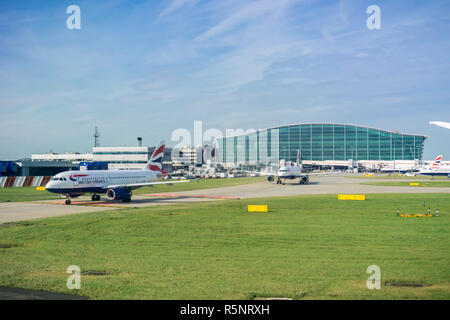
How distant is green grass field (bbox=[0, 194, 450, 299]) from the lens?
44.3ft

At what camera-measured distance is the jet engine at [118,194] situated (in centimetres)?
4700

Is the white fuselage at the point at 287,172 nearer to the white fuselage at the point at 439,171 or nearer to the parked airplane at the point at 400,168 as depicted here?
the white fuselage at the point at 439,171

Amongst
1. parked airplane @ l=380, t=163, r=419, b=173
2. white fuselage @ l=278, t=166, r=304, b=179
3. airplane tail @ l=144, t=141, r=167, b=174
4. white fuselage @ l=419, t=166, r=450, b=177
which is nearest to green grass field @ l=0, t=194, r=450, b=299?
airplane tail @ l=144, t=141, r=167, b=174

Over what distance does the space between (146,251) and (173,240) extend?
3.04 meters

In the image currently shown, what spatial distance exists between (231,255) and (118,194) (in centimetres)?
3142

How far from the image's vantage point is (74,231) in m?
25.7

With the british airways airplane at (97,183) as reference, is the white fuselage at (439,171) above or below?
below

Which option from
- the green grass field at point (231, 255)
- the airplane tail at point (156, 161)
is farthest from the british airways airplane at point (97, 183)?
the green grass field at point (231, 255)

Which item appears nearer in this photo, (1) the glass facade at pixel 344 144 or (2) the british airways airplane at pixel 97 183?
(2) the british airways airplane at pixel 97 183

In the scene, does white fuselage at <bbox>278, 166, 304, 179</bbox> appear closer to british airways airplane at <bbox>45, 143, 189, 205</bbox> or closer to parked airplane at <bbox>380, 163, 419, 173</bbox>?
british airways airplane at <bbox>45, 143, 189, 205</bbox>

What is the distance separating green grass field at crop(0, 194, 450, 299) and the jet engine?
49.9 ft

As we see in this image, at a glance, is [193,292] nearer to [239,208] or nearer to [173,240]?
[173,240]

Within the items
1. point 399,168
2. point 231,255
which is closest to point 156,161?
point 231,255

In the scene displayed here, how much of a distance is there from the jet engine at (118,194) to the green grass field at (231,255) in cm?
1521
